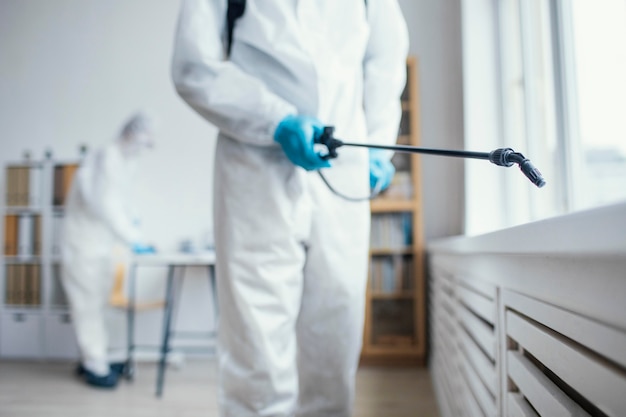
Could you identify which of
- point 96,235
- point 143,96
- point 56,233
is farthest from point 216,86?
point 56,233

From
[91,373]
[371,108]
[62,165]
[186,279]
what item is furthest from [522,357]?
[62,165]

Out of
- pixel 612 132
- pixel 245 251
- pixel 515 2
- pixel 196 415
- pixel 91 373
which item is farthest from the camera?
pixel 91 373

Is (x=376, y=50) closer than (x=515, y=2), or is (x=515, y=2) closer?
(x=376, y=50)

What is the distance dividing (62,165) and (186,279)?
1.13 meters

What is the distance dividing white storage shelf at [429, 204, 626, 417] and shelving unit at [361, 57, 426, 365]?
5.84ft

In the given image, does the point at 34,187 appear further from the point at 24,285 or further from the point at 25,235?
the point at 24,285

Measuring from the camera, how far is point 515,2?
2410mm

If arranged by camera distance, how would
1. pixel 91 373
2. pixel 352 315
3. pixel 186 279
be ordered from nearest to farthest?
pixel 352 315 < pixel 91 373 < pixel 186 279

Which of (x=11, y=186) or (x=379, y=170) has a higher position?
(x=11, y=186)

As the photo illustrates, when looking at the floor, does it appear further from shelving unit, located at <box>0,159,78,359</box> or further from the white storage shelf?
the white storage shelf

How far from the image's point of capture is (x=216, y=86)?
1.12 m

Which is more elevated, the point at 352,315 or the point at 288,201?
the point at 288,201

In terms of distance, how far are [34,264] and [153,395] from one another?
1.59 meters

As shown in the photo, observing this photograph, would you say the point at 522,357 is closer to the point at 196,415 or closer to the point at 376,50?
the point at 376,50
